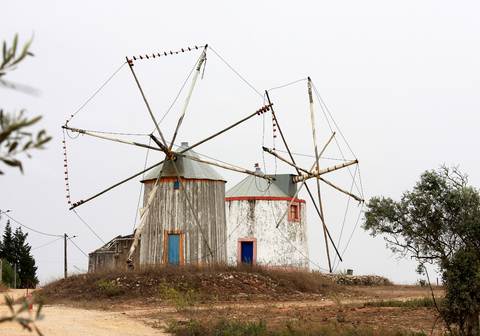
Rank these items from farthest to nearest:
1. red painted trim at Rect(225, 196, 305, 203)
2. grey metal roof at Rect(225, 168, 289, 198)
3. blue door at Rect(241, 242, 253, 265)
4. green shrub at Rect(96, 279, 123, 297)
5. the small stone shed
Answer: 1. grey metal roof at Rect(225, 168, 289, 198)
2. red painted trim at Rect(225, 196, 305, 203)
3. blue door at Rect(241, 242, 253, 265)
4. the small stone shed
5. green shrub at Rect(96, 279, 123, 297)

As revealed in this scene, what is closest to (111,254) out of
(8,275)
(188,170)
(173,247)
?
(8,275)

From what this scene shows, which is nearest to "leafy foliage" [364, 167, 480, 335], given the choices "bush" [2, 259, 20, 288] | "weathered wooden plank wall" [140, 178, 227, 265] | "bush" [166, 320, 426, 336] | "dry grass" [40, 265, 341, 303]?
"bush" [166, 320, 426, 336]

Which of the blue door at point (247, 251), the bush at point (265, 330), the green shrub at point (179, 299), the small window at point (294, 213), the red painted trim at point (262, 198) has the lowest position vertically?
the bush at point (265, 330)

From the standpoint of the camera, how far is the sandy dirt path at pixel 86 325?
1644 centimetres

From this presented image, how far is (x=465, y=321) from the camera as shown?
1697 centimetres

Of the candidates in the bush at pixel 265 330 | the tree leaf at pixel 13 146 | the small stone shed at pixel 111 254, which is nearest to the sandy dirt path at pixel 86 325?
the bush at pixel 265 330

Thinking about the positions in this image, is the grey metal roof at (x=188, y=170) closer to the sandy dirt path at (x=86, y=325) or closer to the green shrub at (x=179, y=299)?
the green shrub at (x=179, y=299)

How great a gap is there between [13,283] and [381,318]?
92.4 feet

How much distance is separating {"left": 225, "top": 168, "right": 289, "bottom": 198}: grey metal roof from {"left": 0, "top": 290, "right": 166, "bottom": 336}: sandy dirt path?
66.6ft

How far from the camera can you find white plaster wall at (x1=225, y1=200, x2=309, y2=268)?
132 ft

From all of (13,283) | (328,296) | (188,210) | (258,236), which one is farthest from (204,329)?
(13,283)

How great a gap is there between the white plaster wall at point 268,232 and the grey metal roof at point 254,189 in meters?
0.52

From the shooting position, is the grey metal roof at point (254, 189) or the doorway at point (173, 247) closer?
the doorway at point (173, 247)

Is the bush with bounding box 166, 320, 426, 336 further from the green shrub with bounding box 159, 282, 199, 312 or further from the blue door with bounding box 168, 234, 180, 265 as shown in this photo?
the blue door with bounding box 168, 234, 180, 265
